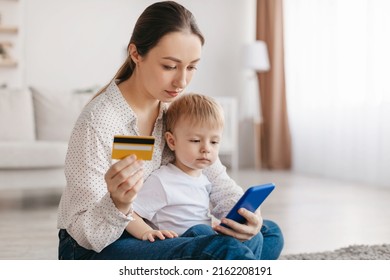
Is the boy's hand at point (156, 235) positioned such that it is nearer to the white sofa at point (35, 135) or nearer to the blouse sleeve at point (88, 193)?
the blouse sleeve at point (88, 193)

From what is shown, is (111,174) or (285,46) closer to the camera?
(111,174)

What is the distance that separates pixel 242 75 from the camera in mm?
6367

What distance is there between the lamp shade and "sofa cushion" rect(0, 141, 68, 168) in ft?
8.81

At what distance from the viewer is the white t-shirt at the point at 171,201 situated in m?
1.41

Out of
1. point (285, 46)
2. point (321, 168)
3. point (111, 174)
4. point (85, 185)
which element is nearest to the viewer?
point (111, 174)

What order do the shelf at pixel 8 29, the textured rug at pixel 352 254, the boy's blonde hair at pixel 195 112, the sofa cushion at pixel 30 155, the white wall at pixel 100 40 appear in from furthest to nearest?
the white wall at pixel 100 40, the shelf at pixel 8 29, the sofa cushion at pixel 30 155, the textured rug at pixel 352 254, the boy's blonde hair at pixel 195 112

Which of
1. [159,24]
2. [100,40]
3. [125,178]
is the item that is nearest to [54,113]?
[100,40]

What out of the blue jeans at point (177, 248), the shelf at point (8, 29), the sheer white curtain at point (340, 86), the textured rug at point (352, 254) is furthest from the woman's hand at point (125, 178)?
the shelf at point (8, 29)

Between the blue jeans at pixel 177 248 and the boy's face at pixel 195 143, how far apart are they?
0.56 ft

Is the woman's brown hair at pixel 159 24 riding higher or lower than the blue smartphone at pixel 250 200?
higher

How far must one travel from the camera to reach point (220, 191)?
154 cm
